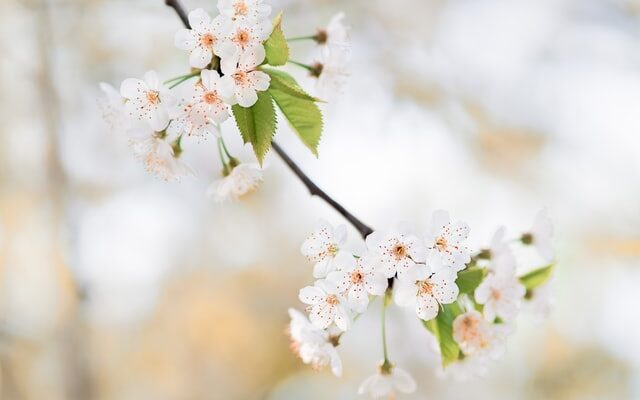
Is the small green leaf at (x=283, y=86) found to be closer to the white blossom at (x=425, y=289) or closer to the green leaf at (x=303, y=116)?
the green leaf at (x=303, y=116)

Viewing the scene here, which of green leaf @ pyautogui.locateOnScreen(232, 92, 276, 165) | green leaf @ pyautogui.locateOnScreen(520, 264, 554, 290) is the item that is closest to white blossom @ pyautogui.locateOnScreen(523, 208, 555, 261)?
green leaf @ pyautogui.locateOnScreen(520, 264, 554, 290)

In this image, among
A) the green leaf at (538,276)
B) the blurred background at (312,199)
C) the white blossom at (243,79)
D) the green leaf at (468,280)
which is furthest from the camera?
the blurred background at (312,199)

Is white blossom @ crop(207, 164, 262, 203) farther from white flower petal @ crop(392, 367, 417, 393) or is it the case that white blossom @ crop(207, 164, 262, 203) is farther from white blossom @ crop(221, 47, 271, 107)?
white flower petal @ crop(392, 367, 417, 393)

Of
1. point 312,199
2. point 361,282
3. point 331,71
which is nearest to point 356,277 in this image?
point 361,282

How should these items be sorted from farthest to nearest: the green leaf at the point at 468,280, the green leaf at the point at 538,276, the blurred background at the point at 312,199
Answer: the blurred background at the point at 312,199, the green leaf at the point at 538,276, the green leaf at the point at 468,280

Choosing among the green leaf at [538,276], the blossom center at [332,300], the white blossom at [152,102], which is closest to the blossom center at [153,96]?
the white blossom at [152,102]

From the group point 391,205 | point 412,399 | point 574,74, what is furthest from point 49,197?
point 574,74

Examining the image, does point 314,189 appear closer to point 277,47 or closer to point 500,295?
point 277,47
